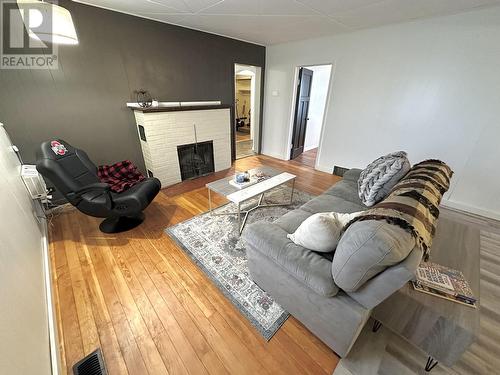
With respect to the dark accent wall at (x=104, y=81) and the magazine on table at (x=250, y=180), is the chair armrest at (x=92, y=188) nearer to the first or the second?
the dark accent wall at (x=104, y=81)

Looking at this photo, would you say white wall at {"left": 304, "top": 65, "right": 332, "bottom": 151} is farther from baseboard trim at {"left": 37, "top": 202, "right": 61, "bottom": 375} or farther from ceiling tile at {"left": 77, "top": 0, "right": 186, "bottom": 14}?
baseboard trim at {"left": 37, "top": 202, "right": 61, "bottom": 375}

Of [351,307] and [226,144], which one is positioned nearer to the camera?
[351,307]

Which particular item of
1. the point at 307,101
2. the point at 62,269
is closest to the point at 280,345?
the point at 62,269

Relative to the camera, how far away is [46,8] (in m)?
1.42

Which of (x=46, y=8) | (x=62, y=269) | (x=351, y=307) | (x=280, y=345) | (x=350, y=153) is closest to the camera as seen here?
(x=351, y=307)

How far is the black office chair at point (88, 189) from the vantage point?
1.78 m

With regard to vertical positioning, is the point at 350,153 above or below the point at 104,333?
above

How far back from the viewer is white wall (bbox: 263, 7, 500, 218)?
229 cm

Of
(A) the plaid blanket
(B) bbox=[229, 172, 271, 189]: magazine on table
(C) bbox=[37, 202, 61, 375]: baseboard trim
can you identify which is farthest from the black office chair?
(B) bbox=[229, 172, 271, 189]: magazine on table

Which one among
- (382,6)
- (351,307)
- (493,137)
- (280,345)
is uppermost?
(382,6)

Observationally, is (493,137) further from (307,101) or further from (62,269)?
(62,269)

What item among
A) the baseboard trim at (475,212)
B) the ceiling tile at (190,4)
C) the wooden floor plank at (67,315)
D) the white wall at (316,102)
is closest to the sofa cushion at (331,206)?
the wooden floor plank at (67,315)

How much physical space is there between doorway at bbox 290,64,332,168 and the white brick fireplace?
168 centimetres

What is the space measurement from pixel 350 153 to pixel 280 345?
3.25m
